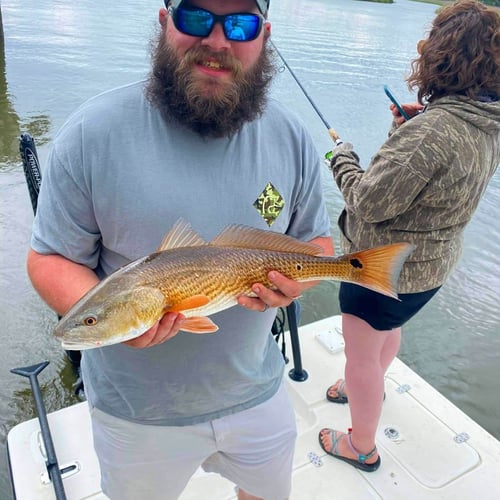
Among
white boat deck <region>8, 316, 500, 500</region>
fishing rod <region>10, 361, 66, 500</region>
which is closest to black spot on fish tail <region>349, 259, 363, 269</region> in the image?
white boat deck <region>8, 316, 500, 500</region>

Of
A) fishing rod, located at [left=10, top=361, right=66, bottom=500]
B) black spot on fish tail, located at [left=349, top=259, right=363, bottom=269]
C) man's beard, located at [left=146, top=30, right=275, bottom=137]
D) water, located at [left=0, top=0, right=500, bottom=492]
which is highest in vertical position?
man's beard, located at [left=146, top=30, right=275, bottom=137]

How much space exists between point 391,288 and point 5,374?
3144 mm

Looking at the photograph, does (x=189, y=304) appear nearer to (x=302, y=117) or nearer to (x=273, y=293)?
(x=273, y=293)

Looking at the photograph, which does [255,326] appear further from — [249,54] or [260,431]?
[249,54]

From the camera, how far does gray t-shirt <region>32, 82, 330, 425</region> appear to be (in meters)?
1.49

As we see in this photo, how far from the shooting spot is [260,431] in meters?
1.91

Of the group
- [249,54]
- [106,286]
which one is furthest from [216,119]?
[106,286]

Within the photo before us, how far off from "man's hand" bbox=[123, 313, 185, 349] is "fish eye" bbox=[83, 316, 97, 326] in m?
0.12

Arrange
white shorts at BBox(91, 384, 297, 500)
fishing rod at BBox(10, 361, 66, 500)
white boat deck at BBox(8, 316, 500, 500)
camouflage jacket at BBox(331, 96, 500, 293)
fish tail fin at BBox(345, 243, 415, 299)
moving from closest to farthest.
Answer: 1. fish tail fin at BBox(345, 243, 415, 299)
2. white shorts at BBox(91, 384, 297, 500)
3. camouflage jacket at BBox(331, 96, 500, 293)
4. fishing rod at BBox(10, 361, 66, 500)
5. white boat deck at BBox(8, 316, 500, 500)

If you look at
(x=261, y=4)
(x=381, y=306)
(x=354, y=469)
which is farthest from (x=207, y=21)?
(x=354, y=469)

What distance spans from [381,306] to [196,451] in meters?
1.09

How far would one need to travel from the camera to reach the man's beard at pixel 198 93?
1.54 meters

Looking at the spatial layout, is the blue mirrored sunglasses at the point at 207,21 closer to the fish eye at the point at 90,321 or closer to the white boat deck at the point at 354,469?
the fish eye at the point at 90,321

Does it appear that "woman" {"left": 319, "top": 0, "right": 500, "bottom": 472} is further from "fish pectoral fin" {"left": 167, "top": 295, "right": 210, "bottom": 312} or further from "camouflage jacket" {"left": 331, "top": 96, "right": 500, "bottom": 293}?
"fish pectoral fin" {"left": 167, "top": 295, "right": 210, "bottom": 312}
